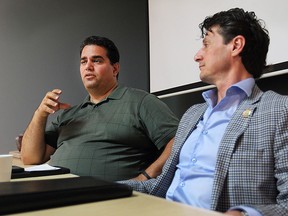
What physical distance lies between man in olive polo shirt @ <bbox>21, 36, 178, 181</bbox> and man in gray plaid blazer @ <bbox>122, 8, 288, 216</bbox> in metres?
→ 0.33

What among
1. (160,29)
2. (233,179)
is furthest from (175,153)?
(160,29)

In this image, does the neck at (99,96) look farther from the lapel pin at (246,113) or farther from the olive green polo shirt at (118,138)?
the lapel pin at (246,113)

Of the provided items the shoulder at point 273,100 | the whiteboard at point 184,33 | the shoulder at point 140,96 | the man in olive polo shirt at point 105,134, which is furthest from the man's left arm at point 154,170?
the whiteboard at point 184,33

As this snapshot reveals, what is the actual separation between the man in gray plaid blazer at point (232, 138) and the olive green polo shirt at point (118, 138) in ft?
1.06

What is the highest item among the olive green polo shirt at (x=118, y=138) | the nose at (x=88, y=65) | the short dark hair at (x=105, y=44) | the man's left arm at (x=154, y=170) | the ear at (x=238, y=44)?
the short dark hair at (x=105, y=44)

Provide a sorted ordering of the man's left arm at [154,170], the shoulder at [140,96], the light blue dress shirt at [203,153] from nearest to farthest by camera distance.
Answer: the light blue dress shirt at [203,153], the man's left arm at [154,170], the shoulder at [140,96]

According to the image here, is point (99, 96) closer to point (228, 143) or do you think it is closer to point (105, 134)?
point (105, 134)

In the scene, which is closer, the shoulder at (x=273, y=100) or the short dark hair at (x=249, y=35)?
the shoulder at (x=273, y=100)

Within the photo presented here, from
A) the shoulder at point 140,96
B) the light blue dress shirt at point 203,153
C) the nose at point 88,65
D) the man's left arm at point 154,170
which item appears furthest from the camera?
the nose at point 88,65

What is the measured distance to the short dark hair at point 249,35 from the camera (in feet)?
3.83

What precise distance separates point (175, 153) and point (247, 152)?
0.96 ft

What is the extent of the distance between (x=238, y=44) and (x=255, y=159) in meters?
0.45

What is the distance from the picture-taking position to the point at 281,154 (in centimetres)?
84

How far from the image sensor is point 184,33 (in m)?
2.43
